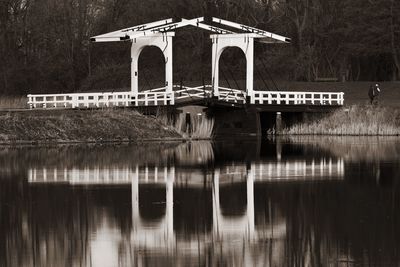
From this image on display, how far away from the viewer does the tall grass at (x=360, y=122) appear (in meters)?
63.1

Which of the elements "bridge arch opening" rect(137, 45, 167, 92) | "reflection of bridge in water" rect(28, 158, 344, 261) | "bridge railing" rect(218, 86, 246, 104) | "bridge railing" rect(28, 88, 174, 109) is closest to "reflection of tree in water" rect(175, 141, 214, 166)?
"reflection of bridge in water" rect(28, 158, 344, 261)

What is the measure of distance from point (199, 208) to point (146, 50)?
64.8 m

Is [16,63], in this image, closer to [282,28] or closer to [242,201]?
[282,28]

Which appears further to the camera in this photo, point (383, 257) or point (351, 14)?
point (351, 14)

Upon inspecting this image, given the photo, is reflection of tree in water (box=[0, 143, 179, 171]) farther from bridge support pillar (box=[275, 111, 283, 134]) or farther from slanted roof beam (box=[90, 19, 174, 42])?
bridge support pillar (box=[275, 111, 283, 134])

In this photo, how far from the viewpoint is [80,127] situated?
2281 inches

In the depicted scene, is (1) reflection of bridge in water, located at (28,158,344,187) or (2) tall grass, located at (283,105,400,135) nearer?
(1) reflection of bridge in water, located at (28,158,344,187)

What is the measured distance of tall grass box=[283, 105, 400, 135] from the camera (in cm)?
6312

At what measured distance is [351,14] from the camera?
83.4 metres

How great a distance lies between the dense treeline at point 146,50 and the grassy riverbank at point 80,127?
29.5 m

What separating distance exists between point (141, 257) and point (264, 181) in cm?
1538

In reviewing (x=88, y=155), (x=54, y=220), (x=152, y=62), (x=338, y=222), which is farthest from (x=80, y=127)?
(x=152, y=62)

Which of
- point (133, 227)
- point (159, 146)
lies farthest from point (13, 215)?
point (159, 146)

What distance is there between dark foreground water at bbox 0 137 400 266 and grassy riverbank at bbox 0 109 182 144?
5944 millimetres
